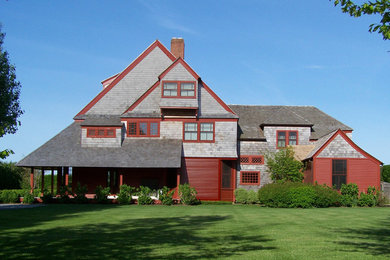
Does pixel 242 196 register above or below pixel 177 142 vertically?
below

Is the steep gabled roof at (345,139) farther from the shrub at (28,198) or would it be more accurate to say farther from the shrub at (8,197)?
the shrub at (8,197)

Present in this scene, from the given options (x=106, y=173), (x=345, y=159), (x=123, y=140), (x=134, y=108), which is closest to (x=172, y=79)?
(x=134, y=108)

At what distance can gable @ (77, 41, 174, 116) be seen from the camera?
3722 cm

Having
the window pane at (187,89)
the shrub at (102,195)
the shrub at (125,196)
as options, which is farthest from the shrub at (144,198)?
the window pane at (187,89)

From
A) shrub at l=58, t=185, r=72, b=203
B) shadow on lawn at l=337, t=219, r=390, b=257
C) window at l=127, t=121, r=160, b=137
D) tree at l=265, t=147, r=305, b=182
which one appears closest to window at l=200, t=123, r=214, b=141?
window at l=127, t=121, r=160, b=137

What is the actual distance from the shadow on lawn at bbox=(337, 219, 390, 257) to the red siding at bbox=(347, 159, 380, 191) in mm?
16137

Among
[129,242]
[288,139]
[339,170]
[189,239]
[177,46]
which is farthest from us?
[177,46]

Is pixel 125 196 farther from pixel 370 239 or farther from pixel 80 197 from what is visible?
pixel 370 239

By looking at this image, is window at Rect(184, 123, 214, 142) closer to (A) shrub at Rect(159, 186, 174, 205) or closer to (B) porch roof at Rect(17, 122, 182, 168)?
(B) porch roof at Rect(17, 122, 182, 168)

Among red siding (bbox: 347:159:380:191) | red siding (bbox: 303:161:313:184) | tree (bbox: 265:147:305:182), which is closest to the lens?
red siding (bbox: 347:159:380:191)

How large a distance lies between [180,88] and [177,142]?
4321 millimetres

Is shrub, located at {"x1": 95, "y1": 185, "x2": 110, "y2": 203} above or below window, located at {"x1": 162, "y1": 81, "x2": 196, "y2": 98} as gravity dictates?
below

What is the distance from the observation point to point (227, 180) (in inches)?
1436

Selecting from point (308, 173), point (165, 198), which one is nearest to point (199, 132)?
point (165, 198)
